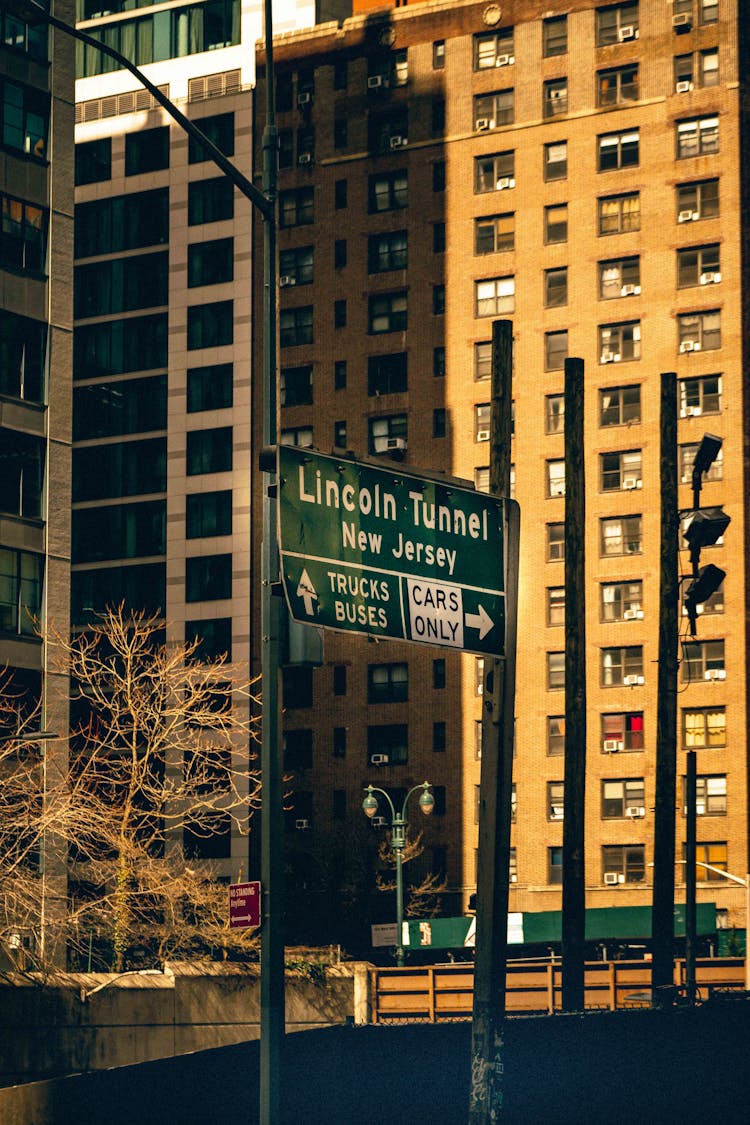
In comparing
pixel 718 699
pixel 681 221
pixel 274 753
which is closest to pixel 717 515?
pixel 274 753

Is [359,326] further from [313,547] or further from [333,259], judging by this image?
[313,547]

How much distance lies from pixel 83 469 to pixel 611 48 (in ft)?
112

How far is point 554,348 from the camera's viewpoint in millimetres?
89750

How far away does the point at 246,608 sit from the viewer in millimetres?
90938

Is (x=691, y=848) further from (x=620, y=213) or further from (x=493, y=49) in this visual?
(x=493, y=49)

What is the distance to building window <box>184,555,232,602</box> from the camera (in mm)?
92000

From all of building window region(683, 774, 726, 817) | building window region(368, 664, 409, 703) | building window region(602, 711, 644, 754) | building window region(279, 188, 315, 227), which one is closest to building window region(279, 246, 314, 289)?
building window region(279, 188, 315, 227)

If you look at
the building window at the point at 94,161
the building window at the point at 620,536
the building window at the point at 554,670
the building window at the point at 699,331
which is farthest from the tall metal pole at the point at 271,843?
the building window at the point at 94,161

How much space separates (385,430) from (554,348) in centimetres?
949

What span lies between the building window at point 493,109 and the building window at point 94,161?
20358mm

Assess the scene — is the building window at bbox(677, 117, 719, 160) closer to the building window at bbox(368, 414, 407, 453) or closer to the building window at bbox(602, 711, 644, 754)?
the building window at bbox(368, 414, 407, 453)

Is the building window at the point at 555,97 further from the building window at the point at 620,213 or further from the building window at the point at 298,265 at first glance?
the building window at the point at 298,265

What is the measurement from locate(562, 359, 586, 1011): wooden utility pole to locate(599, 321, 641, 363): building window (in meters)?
55.7

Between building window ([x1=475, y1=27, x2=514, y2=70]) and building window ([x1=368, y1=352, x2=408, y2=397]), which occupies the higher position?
building window ([x1=475, y1=27, x2=514, y2=70])
